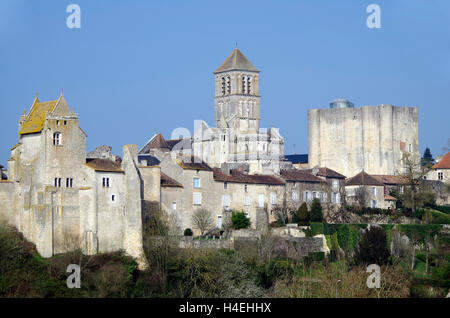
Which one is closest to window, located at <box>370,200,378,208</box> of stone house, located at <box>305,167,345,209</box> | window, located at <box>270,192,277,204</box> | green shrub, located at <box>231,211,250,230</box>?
stone house, located at <box>305,167,345,209</box>

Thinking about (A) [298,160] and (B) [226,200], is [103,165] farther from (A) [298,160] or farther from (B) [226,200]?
(A) [298,160]

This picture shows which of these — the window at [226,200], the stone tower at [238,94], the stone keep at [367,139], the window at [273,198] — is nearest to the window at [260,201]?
the window at [273,198]

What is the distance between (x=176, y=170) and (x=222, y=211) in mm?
4445

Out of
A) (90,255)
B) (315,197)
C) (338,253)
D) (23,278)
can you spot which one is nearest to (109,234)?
(90,255)

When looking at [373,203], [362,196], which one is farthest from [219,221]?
[373,203]

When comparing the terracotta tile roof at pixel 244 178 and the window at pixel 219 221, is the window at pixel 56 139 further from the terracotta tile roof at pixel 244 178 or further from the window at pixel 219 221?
the window at pixel 219 221

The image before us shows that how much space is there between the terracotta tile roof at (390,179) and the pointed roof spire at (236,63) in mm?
27543

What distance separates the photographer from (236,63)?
11238cm

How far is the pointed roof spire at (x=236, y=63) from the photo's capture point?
368 ft

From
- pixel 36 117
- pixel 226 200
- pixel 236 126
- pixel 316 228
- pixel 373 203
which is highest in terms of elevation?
pixel 236 126

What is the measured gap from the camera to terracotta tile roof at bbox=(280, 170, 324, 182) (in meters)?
78.4

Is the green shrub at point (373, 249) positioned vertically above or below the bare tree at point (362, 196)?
below

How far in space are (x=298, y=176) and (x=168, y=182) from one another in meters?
13.7

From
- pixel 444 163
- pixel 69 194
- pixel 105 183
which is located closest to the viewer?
pixel 69 194
